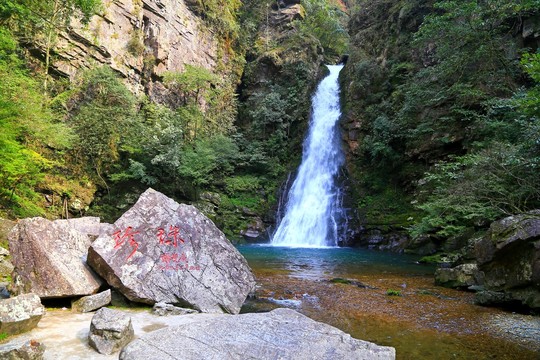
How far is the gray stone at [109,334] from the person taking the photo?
3.25 m

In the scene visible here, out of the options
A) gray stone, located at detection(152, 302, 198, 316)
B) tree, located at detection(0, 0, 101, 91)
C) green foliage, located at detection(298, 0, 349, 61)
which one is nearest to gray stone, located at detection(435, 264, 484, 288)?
gray stone, located at detection(152, 302, 198, 316)

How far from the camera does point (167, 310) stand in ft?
15.5

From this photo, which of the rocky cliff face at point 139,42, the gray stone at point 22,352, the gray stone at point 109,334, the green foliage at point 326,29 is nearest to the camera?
the gray stone at point 22,352

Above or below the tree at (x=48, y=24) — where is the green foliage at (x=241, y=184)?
below

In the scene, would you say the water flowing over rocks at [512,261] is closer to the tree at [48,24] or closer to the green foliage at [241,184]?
the green foliage at [241,184]

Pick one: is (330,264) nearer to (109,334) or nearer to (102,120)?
A: (109,334)

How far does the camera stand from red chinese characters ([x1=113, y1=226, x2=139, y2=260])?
5496mm

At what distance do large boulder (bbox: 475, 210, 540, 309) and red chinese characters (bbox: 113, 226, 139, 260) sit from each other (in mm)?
6228

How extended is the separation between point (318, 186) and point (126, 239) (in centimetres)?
1551

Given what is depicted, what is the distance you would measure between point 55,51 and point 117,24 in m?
4.22

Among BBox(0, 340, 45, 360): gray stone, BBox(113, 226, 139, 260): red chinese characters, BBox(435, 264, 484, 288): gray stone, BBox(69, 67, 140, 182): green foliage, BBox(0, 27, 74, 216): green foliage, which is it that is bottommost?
BBox(0, 340, 45, 360): gray stone

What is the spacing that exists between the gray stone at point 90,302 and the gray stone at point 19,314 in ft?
2.86

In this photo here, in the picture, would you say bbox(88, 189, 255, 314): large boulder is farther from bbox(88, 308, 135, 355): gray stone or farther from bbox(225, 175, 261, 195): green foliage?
bbox(225, 175, 261, 195): green foliage

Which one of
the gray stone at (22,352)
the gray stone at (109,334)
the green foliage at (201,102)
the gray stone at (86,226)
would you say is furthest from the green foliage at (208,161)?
the gray stone at (22,352)
